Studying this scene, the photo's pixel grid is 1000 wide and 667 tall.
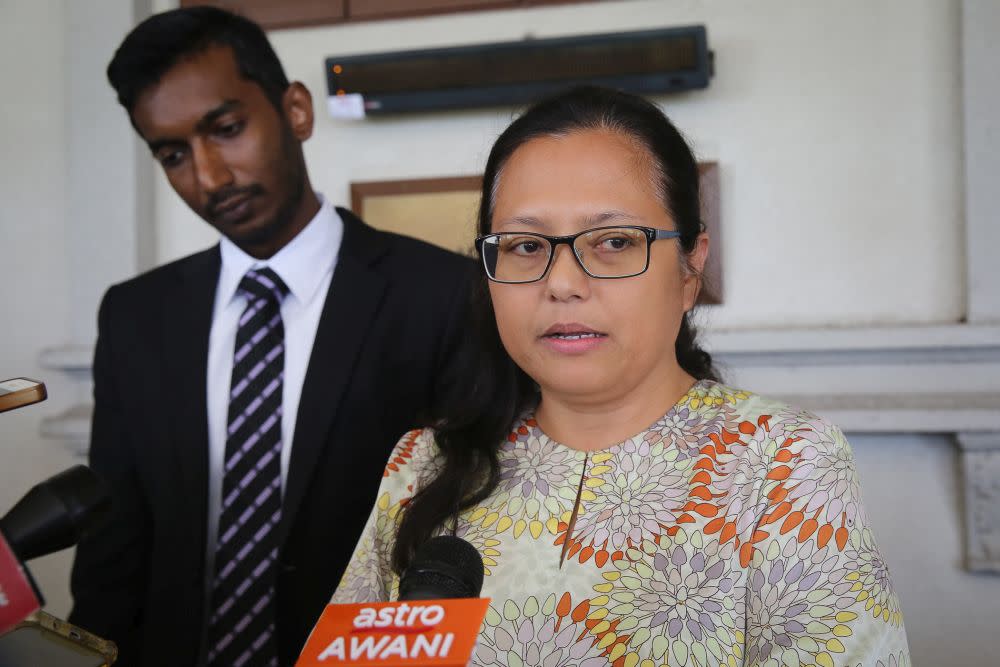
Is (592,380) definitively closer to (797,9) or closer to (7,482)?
(797,9)

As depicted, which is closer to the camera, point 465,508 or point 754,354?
point 465,508

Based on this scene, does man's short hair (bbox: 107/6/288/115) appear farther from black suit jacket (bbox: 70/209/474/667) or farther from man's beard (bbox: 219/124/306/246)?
black suit jacket (bbox: 70/209/474/667)

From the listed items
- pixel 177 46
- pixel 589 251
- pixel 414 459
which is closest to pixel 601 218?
pixel 589 251

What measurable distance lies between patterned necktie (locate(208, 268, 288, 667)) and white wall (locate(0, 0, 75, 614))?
203 centimetres

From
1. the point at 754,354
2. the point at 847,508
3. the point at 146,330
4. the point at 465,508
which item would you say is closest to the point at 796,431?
the point at 847,508

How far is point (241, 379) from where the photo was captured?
1.56 meters

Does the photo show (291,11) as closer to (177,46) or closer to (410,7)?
(410,7)

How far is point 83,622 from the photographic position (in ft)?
5.14

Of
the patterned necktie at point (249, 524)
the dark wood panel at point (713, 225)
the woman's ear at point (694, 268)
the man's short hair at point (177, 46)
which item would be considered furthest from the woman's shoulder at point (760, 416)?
the dark wood panel at point (713, 225)

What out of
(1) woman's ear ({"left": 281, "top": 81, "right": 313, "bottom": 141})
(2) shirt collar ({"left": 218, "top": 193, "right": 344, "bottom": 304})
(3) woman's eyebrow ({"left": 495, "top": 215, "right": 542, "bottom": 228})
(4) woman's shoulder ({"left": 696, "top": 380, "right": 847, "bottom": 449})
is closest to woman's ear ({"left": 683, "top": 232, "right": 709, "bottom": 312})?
(4) woman's shoulder ({"left": 696, "top": 380, "right": 847, "bottom": 449})

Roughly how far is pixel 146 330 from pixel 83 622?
1.84 ft

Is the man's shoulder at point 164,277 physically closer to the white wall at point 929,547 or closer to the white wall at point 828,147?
the white wall at point 828,147

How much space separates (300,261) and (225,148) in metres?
0.25

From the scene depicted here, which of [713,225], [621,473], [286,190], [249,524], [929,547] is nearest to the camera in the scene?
[621,473]
